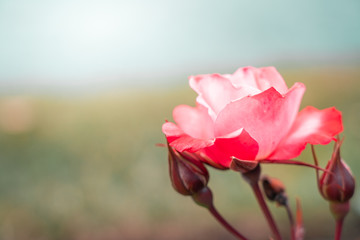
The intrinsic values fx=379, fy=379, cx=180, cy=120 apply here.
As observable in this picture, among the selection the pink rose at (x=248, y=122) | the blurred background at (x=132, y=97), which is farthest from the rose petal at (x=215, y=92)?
the blurred background at (x=132, y=97)

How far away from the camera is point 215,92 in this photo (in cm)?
23

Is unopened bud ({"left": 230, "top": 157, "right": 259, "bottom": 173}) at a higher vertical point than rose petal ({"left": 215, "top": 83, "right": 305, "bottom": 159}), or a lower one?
lower

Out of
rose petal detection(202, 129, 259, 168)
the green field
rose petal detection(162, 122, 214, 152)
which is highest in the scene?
rose petal detection(162, 122, 214, 152)

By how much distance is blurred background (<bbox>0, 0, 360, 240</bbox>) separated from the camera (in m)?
1.09

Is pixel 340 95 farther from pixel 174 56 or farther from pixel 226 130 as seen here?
pixel 226 130

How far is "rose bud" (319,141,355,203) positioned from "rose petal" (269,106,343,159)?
14 mm

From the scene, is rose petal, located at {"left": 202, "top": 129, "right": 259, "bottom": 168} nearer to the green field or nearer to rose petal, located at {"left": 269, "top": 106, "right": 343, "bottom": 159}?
rose petal, located at {"left": 269, "top": 106, "right": 343, "bottom": 159}

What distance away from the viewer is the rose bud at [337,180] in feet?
0.78

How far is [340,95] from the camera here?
115 centimetres

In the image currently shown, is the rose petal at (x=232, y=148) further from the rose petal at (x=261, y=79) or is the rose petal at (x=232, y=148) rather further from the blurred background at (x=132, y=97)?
the blurred background at (x=132, y=97)

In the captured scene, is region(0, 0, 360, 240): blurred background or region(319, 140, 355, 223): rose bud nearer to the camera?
region(319, 140, 355, 223): rose bud

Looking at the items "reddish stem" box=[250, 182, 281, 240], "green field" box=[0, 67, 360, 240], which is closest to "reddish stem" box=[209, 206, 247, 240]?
"reddish stem" box=[250, 182, 281, 240]

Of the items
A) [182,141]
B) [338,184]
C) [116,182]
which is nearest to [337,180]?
[338,184]

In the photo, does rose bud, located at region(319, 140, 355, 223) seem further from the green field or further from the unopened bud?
the green field
